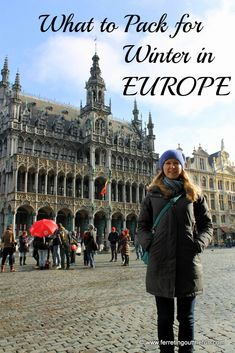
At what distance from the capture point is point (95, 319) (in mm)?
6238

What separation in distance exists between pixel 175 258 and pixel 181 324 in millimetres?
699

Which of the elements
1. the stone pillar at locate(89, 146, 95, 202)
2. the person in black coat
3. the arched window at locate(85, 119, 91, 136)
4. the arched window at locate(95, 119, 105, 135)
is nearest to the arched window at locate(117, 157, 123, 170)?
the arched window at locate(95, 119, 105, 135)

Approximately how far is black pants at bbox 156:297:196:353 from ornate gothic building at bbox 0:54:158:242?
36.1 m

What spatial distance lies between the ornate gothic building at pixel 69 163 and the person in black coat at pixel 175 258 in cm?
3611

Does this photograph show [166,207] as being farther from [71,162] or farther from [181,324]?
[71,162]

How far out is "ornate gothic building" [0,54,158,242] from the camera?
132 ft

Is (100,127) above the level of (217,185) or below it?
above

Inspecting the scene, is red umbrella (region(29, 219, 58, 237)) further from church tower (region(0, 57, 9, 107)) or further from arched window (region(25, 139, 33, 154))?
church tower (region(0, 57, 9, 107))

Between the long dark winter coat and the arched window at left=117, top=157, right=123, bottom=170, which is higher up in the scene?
the arched window at left=117, top=157, right=123, bottom=170

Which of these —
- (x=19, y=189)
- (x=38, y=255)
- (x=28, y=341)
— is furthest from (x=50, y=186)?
(x=28, y=341)

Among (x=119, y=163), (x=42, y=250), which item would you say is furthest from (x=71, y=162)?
(x=42, y=250)

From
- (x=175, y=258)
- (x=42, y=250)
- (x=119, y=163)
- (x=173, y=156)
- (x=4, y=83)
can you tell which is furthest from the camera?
(x=119, y=163)

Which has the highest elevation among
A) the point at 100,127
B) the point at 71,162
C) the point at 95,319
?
Answer: the point at 100,127

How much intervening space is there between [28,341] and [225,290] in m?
5.83
